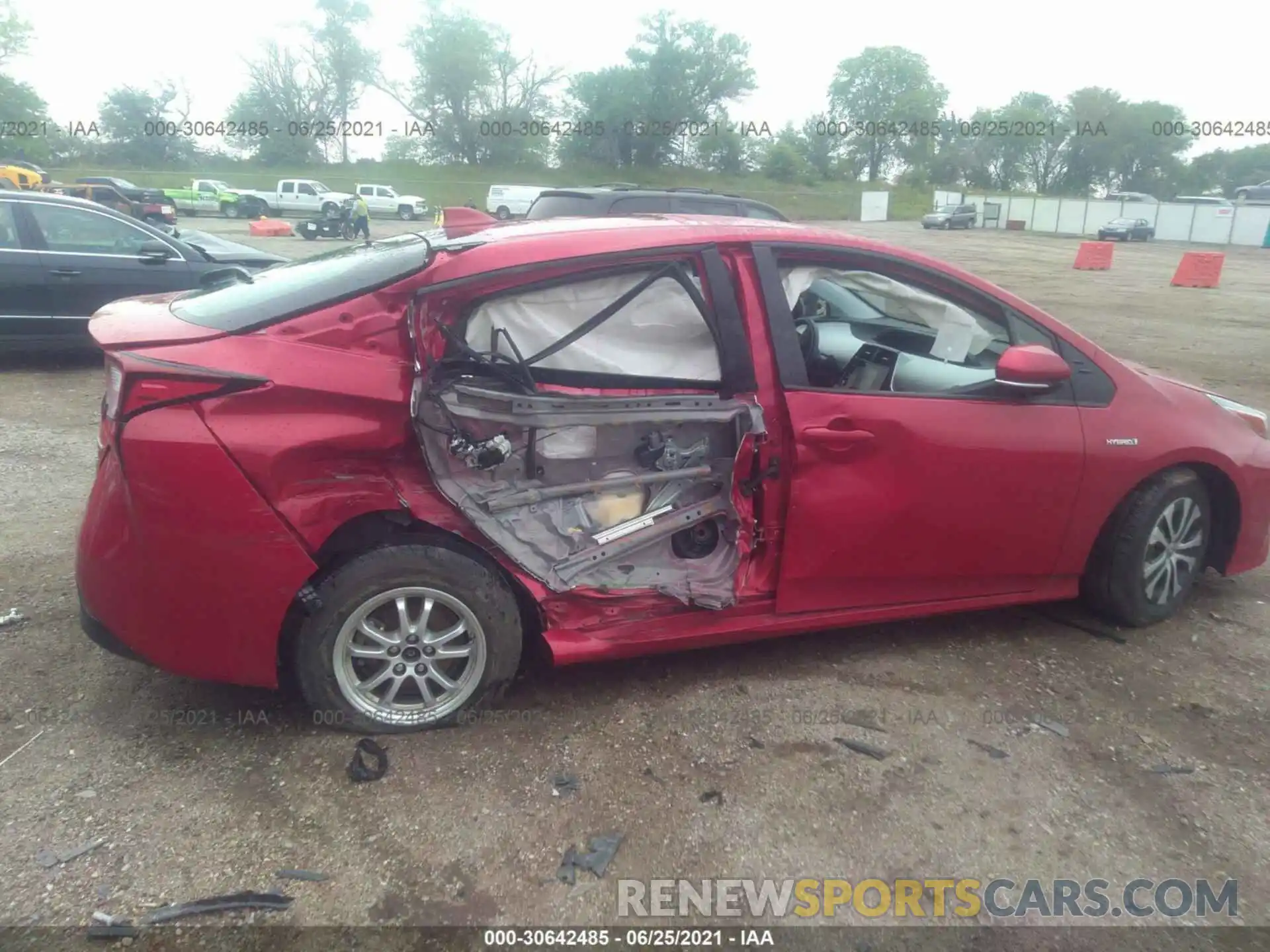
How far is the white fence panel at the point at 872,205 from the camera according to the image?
170ft

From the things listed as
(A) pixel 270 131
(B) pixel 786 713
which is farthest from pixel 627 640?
(A) pixel 270 131

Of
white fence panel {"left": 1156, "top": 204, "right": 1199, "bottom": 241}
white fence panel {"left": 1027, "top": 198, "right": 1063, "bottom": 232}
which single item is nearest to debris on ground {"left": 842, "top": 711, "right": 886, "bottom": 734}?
white fence panel {"left": 1156, "top": 204, "right": 1199, "bottom": 241}

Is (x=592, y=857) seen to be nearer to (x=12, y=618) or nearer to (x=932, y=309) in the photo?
(x=932, y=309)

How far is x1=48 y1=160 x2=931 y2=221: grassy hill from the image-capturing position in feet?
151

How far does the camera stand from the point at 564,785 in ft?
8.93

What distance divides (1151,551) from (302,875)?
11.1 feet

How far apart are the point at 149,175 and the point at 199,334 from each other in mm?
48571

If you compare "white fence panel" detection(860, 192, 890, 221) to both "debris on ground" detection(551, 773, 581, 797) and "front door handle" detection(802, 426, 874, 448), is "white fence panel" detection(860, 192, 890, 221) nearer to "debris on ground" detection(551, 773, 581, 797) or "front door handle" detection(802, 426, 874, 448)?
"front door handle" detection(802, 426, 874, 448)

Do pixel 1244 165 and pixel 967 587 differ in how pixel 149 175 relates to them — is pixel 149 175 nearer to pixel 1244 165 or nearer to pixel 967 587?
pixel 967 587

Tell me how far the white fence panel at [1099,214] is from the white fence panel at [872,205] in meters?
11.2

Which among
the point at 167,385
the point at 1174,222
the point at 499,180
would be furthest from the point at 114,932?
the point at 499,180

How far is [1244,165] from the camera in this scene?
6525cm

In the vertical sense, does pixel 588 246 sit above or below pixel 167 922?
above

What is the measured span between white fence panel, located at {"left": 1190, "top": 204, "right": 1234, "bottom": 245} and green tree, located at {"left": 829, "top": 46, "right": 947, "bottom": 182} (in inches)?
1094
